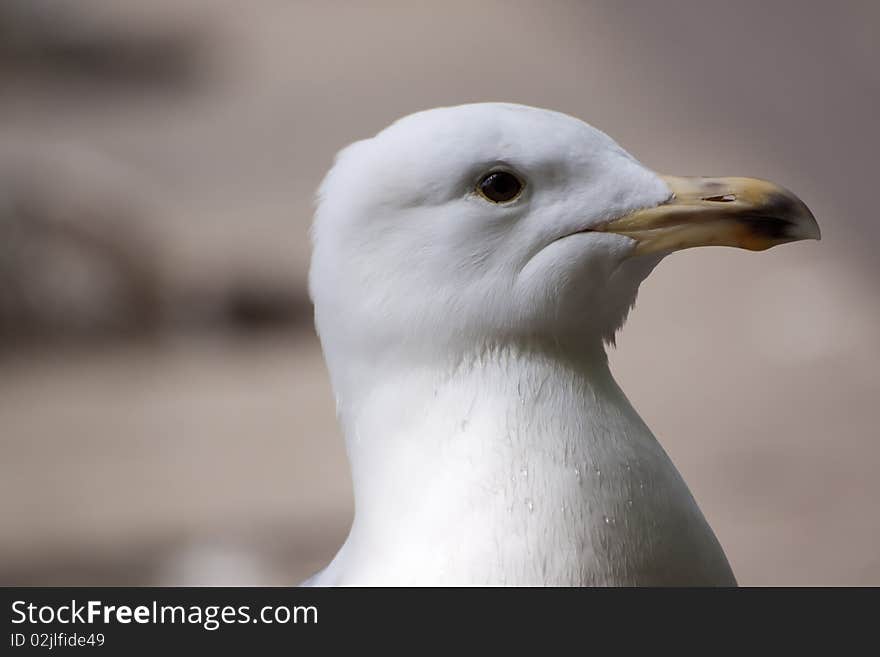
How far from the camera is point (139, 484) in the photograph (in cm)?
220

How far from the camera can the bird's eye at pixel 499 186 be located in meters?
0.73

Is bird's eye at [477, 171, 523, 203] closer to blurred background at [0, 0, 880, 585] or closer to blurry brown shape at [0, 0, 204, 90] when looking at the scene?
blurred background at [0, 0, 880, 585]

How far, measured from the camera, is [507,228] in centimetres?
73

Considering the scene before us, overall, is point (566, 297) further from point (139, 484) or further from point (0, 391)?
point (0, 391)

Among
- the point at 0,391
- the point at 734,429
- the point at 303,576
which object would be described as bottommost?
the point at 303,576

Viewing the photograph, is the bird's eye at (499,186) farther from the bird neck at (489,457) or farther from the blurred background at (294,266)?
the blurred background at (294,266)

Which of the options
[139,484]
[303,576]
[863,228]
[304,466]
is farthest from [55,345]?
[863,228]

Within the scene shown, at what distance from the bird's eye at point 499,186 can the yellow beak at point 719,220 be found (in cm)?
6

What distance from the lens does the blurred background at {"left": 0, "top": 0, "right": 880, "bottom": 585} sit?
6.08 ft

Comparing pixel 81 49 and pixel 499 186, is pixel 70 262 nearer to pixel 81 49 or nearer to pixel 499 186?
pixel 81 49

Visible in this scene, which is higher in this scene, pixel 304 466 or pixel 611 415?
pixel 304 466
